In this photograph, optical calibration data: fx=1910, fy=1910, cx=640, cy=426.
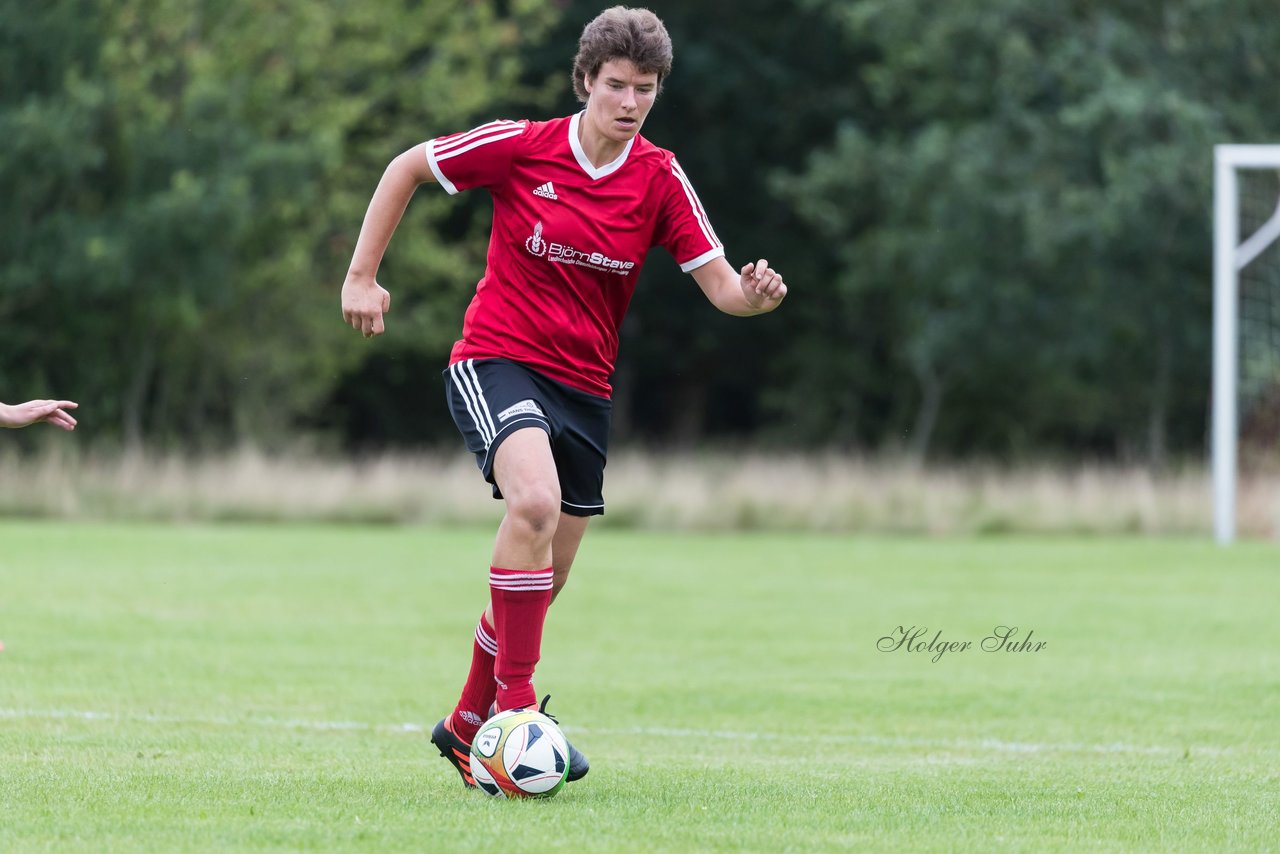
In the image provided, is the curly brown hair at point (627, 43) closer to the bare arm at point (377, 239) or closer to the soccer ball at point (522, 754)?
the bare arm at point (377, 239)

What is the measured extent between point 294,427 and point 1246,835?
3209 cm

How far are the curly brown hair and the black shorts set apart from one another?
952 mm

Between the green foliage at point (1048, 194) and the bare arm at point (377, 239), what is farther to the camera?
the green foliage at point (1048, 194)

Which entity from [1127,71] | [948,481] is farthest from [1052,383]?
[948,481]

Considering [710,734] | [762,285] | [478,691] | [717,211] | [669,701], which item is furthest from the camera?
[717,211]

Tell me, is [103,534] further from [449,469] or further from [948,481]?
[948,481]

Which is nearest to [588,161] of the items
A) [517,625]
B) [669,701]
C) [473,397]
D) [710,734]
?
[473,397]

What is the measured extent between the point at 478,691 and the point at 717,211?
34.4m

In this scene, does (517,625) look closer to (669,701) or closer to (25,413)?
(25,413)

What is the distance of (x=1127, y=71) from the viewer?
101 ft

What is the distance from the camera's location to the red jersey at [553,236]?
5754mm

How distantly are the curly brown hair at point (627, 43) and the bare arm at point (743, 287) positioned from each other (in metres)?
0.61

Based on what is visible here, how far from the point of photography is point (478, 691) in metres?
6.02

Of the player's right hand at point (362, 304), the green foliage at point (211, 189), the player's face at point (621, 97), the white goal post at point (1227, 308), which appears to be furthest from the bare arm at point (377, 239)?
the green foliage at point (211, 189)
